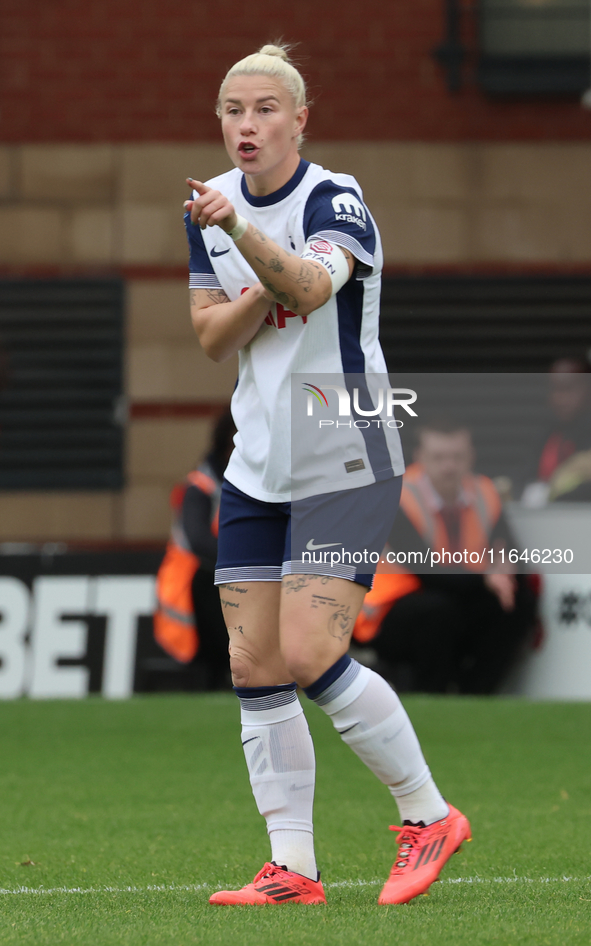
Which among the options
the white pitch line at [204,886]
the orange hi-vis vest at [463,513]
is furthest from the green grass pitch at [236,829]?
the orange hi-vis vest at [463,513]

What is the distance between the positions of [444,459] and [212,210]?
402 centimetres

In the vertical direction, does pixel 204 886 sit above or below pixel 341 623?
below

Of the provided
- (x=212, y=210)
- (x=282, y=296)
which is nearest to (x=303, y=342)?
(x=282, y=296)

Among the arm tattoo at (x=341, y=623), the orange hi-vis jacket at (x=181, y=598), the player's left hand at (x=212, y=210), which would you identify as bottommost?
the orange hi-vis jacket at (x=181, y=598)

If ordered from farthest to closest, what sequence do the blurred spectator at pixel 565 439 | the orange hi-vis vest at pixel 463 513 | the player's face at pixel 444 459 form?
1. the blurred spectator at pixel 565 439
2. the player's face at pixel 444 459
3. the orange hi-vis vest at pixel 463 513

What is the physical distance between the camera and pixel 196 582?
27.4ft

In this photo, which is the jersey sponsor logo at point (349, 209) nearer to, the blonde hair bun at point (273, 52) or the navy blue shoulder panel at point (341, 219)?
the navy blue shoulder panel at point (341, 219)

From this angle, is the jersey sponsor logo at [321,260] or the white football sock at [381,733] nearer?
the jersey sponsor logo at [321,260]

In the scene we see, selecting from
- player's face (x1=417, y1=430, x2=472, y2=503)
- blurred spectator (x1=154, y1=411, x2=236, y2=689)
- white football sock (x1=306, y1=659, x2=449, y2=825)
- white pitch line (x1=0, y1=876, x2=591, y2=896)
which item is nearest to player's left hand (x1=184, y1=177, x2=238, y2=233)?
white football sock (x1=306, y1=659, x2=449, y2=825)

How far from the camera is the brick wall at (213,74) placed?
462 inches

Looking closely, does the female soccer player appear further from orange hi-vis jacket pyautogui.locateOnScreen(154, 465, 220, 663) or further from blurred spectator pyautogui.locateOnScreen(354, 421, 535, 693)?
orange hi-vis jacket pyautogui.locateOnScreen(154, 465, 220, 663)

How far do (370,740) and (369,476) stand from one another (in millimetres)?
632

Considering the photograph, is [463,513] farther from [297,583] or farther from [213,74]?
[213,74]

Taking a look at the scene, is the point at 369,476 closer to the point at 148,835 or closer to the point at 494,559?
the point at 148,835
